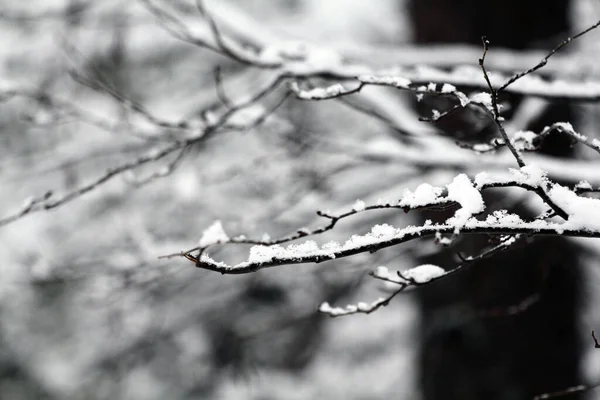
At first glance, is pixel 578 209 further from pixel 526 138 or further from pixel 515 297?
pixel 515 297

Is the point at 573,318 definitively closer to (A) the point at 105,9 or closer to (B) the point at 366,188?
(B) the point at 366,188

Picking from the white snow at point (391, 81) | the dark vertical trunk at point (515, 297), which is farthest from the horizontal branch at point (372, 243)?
the dark vertical trunk at point (515, 297)

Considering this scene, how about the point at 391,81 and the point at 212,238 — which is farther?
the point at 391,81

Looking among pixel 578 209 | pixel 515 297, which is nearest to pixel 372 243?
pixel 578 209

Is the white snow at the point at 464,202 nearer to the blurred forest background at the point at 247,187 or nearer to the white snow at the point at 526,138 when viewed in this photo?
the white snow at the point at 526,138

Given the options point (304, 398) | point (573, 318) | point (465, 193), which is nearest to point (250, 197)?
point (573, 318)

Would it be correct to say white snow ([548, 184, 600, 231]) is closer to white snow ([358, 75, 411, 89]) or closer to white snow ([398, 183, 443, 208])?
white snow ([398, 183, 443, 208])
